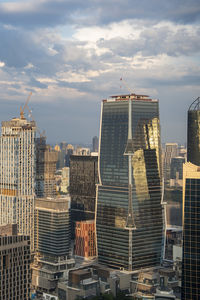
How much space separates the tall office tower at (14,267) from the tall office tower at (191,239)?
1776 inches

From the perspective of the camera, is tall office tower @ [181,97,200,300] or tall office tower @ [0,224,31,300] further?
tall office tower @ [0,224,31,300]

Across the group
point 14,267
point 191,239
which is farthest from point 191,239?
point 14,267

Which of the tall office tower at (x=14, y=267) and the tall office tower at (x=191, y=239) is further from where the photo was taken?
the tall office tower at (x=14, y=267)

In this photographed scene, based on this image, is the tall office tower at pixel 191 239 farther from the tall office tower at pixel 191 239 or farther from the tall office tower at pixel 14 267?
the tall office tower at pixel 14 267

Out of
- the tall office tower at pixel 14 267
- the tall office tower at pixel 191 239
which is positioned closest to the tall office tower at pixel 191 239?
the tall office tower at pixel 191 239

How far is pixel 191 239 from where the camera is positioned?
148 metres

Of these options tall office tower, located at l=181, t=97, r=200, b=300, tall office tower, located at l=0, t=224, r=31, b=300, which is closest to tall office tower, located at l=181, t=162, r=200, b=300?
tall office tower, located at l=181, t=97, r=200, b=300

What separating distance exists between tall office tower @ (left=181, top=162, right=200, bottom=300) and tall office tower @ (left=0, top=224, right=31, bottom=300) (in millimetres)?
45113

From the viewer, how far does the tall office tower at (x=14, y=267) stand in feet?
520

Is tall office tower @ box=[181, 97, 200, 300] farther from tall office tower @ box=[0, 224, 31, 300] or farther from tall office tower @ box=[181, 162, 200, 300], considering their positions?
tall office tower @ box=[0, 224, 31, 300]

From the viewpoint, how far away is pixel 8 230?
191 m

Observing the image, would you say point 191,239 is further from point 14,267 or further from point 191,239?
point 14,267

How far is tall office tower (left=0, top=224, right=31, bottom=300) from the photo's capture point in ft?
520

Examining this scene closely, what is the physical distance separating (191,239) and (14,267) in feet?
164
